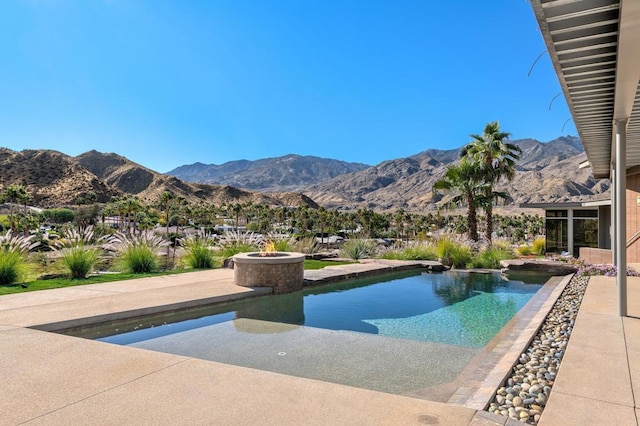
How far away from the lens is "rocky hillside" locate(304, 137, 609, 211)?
303 feet

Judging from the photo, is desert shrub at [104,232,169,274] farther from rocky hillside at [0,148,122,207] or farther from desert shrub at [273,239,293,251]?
rocky hillside at [0,148,122,207]

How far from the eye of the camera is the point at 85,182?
70.2 m

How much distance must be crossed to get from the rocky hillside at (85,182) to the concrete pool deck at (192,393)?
226ft

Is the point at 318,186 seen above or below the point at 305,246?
above

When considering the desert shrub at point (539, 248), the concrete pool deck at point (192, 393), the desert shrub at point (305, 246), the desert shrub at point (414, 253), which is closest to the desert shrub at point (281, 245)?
the desert shrub at point (305, 246)

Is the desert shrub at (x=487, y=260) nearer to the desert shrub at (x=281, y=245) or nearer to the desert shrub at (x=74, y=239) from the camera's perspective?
the desert shrub at (x=281, y=245)

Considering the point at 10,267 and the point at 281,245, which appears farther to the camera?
the point at 281,245

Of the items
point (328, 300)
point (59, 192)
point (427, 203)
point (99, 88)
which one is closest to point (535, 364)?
point (328, 300)

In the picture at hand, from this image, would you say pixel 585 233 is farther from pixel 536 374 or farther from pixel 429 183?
pixel 429 183

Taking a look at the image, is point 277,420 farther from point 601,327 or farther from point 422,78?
point 422,78

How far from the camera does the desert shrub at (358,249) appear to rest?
15969 mm

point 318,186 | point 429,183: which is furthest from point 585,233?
point 318,186

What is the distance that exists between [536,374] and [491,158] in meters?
16.6

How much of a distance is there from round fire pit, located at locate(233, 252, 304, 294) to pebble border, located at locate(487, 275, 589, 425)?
4.82m
